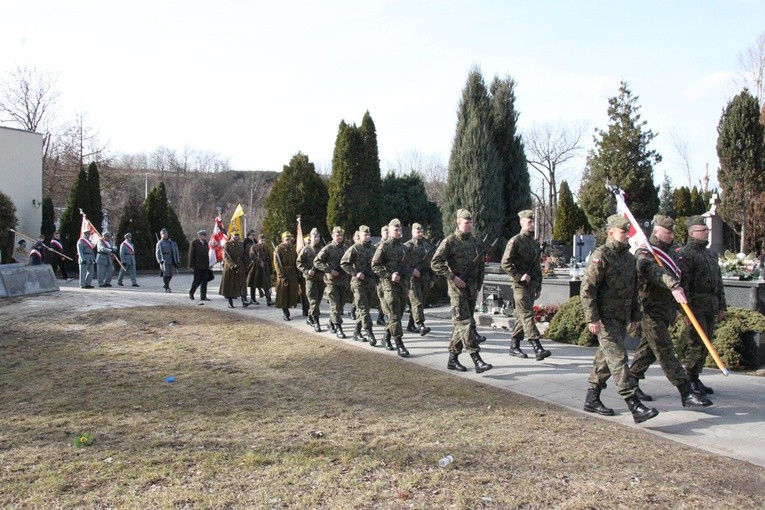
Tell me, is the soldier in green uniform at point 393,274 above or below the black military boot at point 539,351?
above

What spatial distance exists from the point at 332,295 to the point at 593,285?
6.16m

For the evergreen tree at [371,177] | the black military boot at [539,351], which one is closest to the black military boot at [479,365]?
the black military boot at [539,351]

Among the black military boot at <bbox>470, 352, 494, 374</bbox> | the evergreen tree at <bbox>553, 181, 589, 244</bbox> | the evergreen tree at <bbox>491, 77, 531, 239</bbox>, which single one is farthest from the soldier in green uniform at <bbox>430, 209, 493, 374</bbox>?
the evergreen tree at <bbox>553, 181, 589, 244</bbox>

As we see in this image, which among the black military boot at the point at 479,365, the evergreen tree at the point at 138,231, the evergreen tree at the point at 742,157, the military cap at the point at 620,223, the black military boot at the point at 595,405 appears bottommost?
the black military boot at the point at 595,405

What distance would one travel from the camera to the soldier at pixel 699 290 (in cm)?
687

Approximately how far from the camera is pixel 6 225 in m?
25.4

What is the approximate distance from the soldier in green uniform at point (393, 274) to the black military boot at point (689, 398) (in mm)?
4041

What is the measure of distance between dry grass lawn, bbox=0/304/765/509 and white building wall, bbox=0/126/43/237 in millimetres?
22482

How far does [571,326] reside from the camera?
10586mm

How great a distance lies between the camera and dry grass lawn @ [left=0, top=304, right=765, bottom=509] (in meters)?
4.43

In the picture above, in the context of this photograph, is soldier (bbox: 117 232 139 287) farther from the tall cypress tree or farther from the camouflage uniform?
the camouflage uniform

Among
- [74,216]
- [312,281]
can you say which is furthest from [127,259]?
[312,281]

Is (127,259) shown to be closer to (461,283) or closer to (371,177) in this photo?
(371,177)

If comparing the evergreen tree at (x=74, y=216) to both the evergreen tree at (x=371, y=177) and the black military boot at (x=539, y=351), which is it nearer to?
the evergreen tree at (x=371, y=177)
